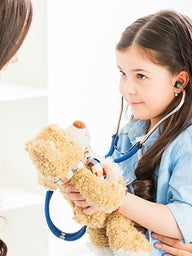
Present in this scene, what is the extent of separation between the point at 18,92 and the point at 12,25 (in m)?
0.66

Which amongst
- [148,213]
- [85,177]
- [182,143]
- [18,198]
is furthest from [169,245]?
[18,198]

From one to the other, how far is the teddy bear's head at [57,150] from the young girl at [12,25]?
19cm

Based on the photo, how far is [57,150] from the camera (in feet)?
3.57

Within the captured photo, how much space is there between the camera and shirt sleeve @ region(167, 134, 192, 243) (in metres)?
1.29

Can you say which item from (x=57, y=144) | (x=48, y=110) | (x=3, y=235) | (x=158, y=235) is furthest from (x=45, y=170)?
(x=3, y=235)

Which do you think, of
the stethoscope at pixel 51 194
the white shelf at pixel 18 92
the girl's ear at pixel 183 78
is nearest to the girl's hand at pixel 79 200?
the stethoscope at pixel 51 194

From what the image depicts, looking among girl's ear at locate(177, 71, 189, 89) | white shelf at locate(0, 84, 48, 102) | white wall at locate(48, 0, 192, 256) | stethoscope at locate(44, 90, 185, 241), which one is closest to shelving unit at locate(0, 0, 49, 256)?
white shelf at locate(0, 84, 48, 102)

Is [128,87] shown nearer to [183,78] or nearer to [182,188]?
[183,78]

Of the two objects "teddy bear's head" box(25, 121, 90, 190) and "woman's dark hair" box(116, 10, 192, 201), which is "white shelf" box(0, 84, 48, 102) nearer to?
"woman's dark hair" box(116, 10, 192, 201)

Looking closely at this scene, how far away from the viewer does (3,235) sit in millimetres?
1987

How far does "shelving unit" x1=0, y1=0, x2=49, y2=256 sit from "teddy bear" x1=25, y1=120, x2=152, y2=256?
0.61 m

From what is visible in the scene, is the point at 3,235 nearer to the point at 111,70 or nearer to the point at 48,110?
the point at 48,110

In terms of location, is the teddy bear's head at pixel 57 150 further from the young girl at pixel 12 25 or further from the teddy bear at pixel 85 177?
the young girl at pixel 12 25

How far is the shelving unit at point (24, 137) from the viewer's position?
176 cm
